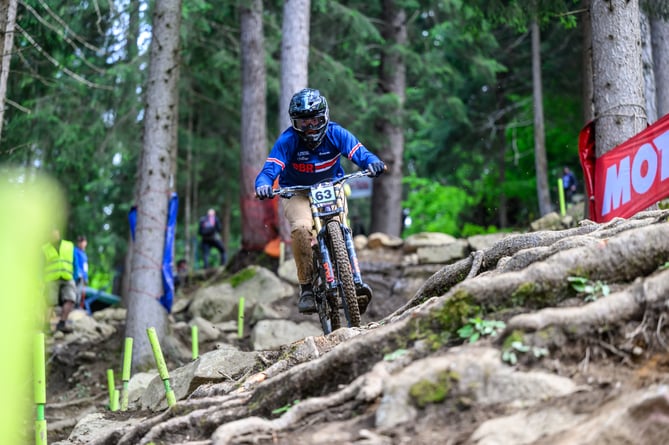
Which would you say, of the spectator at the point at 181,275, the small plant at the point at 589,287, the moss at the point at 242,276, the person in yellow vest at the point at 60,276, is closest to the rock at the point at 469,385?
the small plant at the point at 589,287

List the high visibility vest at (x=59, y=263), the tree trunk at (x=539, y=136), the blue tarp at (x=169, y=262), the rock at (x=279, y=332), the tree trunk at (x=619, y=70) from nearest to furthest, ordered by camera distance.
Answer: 1. the tree trunk at (x=619, y=70)
2. the blue tarp at (x=169, y=262)
3. the rock at (x=279, y=332)
4. the high visibility vest at (x=59, y=263)
5. the tree trunk at (x=539, y=136)

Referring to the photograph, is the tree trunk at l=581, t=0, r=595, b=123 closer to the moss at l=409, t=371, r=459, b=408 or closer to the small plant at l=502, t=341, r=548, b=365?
the small plant at l=502, t=341, r=548, b=365

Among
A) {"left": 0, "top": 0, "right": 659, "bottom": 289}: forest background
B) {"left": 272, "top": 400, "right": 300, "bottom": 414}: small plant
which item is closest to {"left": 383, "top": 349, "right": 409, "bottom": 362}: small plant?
{"left": 272, "top": 400, "right": 300, "bottom": 414}: small plant

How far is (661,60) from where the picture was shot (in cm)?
1490

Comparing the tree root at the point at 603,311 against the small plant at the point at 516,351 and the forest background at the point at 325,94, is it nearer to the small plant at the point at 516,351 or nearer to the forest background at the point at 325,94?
the small plant at the point at 516,351

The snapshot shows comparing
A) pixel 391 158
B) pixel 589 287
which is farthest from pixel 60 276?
pixel 589 287

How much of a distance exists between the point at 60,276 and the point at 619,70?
32.9ft

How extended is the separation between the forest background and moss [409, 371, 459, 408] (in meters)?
9.66

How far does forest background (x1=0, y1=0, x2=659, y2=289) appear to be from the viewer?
16844mm

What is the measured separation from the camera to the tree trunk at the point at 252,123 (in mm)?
16922

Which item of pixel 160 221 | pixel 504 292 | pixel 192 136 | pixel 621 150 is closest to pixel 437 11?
pixel 192 136

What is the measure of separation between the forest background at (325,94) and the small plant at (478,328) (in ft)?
29.9

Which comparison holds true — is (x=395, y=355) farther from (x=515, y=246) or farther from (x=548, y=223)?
(x=548, y=223)

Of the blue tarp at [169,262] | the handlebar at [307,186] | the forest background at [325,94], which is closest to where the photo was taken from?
the handlebar at [307,186]
